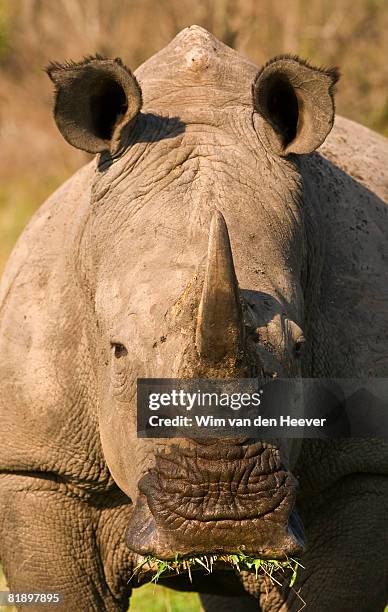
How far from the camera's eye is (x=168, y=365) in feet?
15.7

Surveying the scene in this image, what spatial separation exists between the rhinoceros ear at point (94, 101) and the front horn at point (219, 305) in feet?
3.84

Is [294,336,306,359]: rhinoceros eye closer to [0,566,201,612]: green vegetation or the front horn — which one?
the front horn

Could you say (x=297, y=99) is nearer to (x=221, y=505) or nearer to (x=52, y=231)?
(x=52, y=231)

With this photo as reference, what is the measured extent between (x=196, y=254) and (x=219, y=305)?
0.51 meters

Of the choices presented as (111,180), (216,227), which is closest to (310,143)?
(111,180)

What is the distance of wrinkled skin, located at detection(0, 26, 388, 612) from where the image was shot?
5156mm

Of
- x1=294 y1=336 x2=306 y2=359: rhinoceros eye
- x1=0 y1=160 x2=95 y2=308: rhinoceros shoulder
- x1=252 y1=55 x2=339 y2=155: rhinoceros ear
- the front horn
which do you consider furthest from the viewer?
x1=0 y1=160 x2=95 y2=308: rhinoceros shoulder

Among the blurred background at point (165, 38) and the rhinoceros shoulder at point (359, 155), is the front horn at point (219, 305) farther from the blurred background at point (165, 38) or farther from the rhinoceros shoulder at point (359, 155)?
the blurred background at point (165, 38)

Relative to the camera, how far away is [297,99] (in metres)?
5.65

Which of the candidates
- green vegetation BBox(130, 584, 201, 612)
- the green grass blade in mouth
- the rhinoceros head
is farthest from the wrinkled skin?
green vegetation BBox(130, 584, 201, 612)

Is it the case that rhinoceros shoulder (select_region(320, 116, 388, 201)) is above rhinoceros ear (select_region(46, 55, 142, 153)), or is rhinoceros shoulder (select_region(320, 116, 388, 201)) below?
above

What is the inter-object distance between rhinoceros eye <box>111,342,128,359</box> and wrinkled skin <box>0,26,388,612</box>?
0.14ft

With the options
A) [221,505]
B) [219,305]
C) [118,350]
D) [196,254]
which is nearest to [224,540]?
[221,505]

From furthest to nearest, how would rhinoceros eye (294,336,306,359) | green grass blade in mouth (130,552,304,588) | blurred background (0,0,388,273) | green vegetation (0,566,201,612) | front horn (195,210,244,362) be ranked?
1. blurred background (0,0,388,273)
2. green vegetation (0,566,201,612)
3. rhinoceros eye (294,336,306,359)
4. green grass blade in mouth (130,552,304,588)
5. front horn (195,210,244,362)
